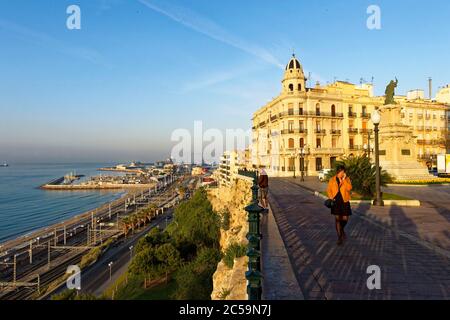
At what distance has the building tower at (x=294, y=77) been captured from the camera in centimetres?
4622

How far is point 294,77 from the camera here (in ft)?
152

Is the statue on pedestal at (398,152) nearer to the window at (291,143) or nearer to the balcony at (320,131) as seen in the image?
the window at (291,143)

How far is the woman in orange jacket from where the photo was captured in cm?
689

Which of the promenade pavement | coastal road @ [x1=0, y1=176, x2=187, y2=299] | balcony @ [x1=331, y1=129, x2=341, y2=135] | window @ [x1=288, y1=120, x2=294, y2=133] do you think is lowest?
coastal road @ [x1=0, y1=176, x2=187, y2=299]

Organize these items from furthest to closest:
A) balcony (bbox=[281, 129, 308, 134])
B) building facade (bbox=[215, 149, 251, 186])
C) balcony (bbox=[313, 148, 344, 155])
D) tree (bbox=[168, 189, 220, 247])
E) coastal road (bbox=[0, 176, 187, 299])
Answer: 1. building facade (bbox=[215, 149, 251, 186])
2. balcony (bbox=[313, 148, 344, 155])
3. balcony (bbox=[281, 129, 308, 134])
4. tree (bbox=[168, 189, 220, 247])
5. coastal road (bbox=[0, 176, 187, 299])

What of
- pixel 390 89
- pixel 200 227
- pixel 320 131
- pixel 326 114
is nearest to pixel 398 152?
pixel 390 89

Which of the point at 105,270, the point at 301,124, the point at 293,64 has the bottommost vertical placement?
the point at 105,270

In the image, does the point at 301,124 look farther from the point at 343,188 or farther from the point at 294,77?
the point at 343,188

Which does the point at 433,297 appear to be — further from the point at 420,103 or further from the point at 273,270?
the point at 420,103

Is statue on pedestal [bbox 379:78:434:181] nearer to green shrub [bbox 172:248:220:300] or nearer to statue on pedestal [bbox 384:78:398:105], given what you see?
statue on pedestal [bbox 384:78:398:105]

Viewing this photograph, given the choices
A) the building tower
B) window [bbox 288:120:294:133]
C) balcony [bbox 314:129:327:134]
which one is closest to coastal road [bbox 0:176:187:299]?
window [bbox 288:120:294:133]

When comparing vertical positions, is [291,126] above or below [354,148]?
above

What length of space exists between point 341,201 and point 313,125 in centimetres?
4035

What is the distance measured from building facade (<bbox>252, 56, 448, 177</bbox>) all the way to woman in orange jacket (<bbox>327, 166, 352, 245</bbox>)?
112ft
